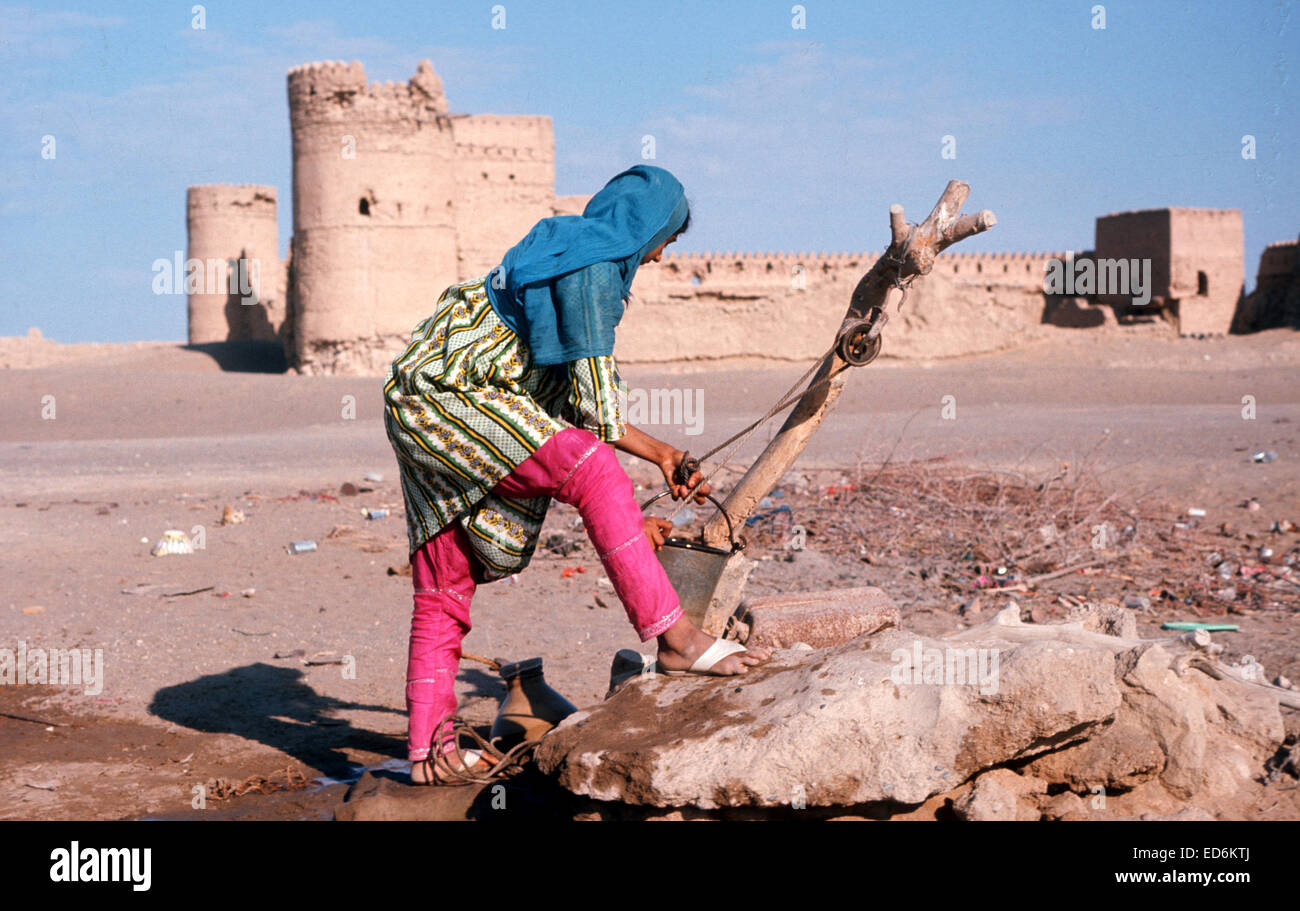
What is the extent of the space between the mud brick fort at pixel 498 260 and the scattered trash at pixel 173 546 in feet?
51.5

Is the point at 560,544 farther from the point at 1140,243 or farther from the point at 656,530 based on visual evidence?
the point at 1140,243

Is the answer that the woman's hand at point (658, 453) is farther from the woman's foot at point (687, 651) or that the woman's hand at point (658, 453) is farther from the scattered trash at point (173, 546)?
the scattered trash at point (173, 546)

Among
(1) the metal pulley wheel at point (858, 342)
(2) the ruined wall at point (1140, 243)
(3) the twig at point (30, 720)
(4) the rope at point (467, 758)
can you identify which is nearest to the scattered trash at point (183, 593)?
(3) the twig at point (30, 720)

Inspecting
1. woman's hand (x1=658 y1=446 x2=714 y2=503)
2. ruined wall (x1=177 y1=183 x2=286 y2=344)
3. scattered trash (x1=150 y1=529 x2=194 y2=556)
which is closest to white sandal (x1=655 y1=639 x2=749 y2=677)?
woman's hand (x1=658 y1=446 x2=714 y2=503)

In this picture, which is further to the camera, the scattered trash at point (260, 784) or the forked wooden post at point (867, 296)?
the scattered trash at point (260, 784)

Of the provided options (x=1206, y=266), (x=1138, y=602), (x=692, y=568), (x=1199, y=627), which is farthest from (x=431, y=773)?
(x=1206, y=266)

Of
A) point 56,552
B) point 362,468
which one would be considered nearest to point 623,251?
point 56,552

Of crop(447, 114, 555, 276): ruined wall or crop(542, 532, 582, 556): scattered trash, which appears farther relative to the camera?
crop(447, 114, 555, 276): ruined wall

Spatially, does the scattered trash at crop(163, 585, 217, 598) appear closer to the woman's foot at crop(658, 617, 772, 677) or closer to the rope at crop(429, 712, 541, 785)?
the rope at crop(429, 712, 541, 785)

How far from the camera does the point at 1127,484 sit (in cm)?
880

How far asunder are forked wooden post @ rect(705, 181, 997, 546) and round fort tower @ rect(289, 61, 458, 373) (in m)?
20.1

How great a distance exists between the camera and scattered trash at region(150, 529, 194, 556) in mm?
7301

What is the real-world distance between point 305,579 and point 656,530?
157 inches

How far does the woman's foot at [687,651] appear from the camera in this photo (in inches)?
126
